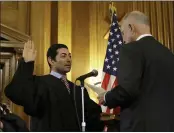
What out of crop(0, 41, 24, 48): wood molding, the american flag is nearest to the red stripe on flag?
Result: the american flag

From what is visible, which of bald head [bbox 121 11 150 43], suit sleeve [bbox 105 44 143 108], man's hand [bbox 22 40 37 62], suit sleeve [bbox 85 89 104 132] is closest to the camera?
suit sleeve [bbox 105 44 143 108]

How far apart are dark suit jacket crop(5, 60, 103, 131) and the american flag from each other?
1.17 m

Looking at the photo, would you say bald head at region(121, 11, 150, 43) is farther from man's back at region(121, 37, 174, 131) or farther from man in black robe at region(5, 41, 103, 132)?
man in black robe at region(5, 41, 103, 132)

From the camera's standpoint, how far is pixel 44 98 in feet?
10.2

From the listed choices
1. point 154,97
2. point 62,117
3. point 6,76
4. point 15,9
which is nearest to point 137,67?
point 154,97

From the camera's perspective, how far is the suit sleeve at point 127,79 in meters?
2.31

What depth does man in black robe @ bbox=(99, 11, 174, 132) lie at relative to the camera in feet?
7.64

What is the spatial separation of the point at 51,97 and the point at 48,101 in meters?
0.04

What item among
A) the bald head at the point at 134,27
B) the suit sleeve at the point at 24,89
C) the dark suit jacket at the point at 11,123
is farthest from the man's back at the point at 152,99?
the suit sleeve at the point at 24,89

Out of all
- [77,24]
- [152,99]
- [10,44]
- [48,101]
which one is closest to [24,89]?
[48,101]

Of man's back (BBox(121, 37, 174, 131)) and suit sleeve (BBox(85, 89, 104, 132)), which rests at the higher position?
man's back (BBox(121, 37, 174, 131))

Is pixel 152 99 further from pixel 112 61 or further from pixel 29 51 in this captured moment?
pixel 112 61

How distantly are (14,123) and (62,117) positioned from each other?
488 mm

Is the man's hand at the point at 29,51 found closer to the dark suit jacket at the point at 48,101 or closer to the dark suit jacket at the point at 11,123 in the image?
the dark suit jacket at the point at 48,101
